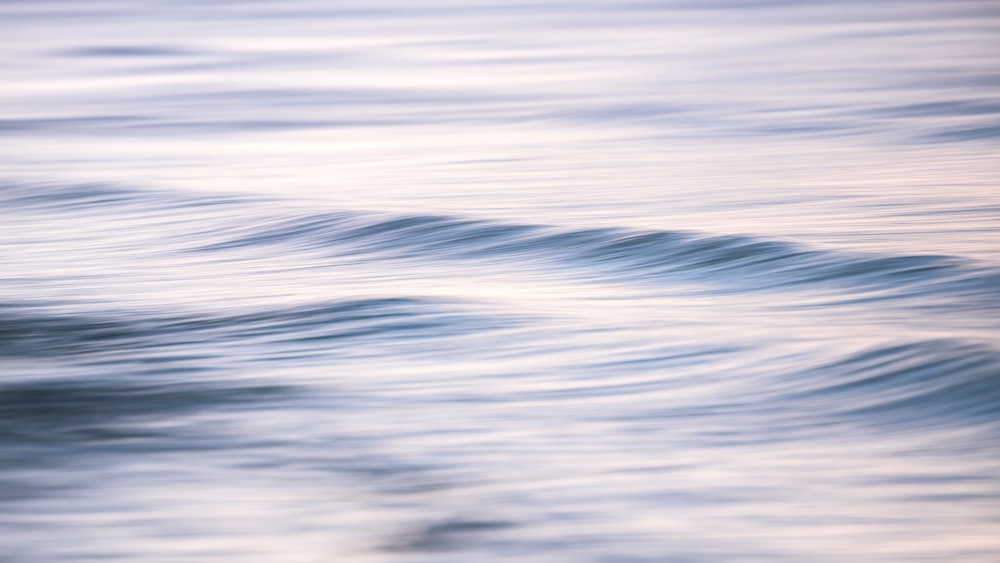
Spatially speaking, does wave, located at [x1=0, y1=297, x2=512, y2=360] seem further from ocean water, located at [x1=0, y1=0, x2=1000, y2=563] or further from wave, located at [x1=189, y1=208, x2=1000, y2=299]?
wave, located at [x1=189, y1=208, x2=1000, y2=299]

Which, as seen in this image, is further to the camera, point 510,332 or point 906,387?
point 510,332

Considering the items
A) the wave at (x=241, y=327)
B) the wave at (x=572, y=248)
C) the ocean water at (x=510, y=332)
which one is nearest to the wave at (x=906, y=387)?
the ocean water at (x=510, y=332)

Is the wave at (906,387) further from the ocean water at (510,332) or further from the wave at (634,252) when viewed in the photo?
the wave at (634,252)

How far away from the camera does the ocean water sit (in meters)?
2.22

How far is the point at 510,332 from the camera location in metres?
3.26

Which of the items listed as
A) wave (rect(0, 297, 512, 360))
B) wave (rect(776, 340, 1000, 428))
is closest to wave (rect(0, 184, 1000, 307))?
wave (rect(776, 340, 1000, 428))

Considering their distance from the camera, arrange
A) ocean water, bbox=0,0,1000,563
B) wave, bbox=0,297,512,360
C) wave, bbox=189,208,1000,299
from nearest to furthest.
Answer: ocean water, bbox=0,0,1000,563
wave, bbox=0,297,512,360
wave, bbox=189,208,1000,299

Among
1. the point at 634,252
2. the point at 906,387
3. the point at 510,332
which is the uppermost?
the point at 634,252

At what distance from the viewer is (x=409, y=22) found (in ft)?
45.5

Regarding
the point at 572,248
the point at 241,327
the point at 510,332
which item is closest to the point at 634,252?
the point at 572,248

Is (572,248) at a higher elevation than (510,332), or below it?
higher

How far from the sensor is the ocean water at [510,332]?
2.22 meters

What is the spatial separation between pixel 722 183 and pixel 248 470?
2.89 m

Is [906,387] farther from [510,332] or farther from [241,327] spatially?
[241,327]
